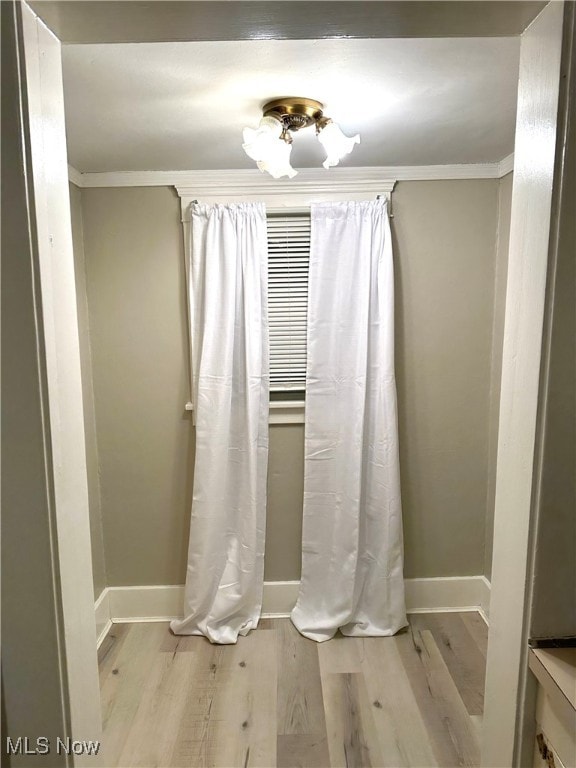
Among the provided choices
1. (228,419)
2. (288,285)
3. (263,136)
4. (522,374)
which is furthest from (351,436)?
(522,374)

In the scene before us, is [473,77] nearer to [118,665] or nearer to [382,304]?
[382,304]

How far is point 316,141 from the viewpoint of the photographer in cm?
188

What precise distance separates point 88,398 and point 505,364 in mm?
2087

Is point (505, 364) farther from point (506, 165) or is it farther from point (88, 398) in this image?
point (88, 398)

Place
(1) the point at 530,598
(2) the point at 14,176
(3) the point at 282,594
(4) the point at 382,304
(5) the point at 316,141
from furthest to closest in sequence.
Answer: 1. (3) the point at 282,594
2. (4) the point at 382,304
3. (5) the point at 316,141
4. (1) the point at 530,598
5. (2) the point at 14,176

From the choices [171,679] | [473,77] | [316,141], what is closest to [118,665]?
[171,679]

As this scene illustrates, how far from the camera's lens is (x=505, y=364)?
875 millimetres

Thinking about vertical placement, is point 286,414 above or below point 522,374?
below

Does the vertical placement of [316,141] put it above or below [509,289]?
above

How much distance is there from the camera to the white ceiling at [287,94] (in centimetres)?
121

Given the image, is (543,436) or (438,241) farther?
(438,241)

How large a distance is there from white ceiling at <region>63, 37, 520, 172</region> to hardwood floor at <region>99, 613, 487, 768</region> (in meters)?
2.28

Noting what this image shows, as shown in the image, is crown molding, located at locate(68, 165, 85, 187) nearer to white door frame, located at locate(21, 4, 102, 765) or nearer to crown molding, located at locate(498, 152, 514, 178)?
white door frame, located at locate(21, 4, 102, 765)

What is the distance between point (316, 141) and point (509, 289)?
132 centimetres
